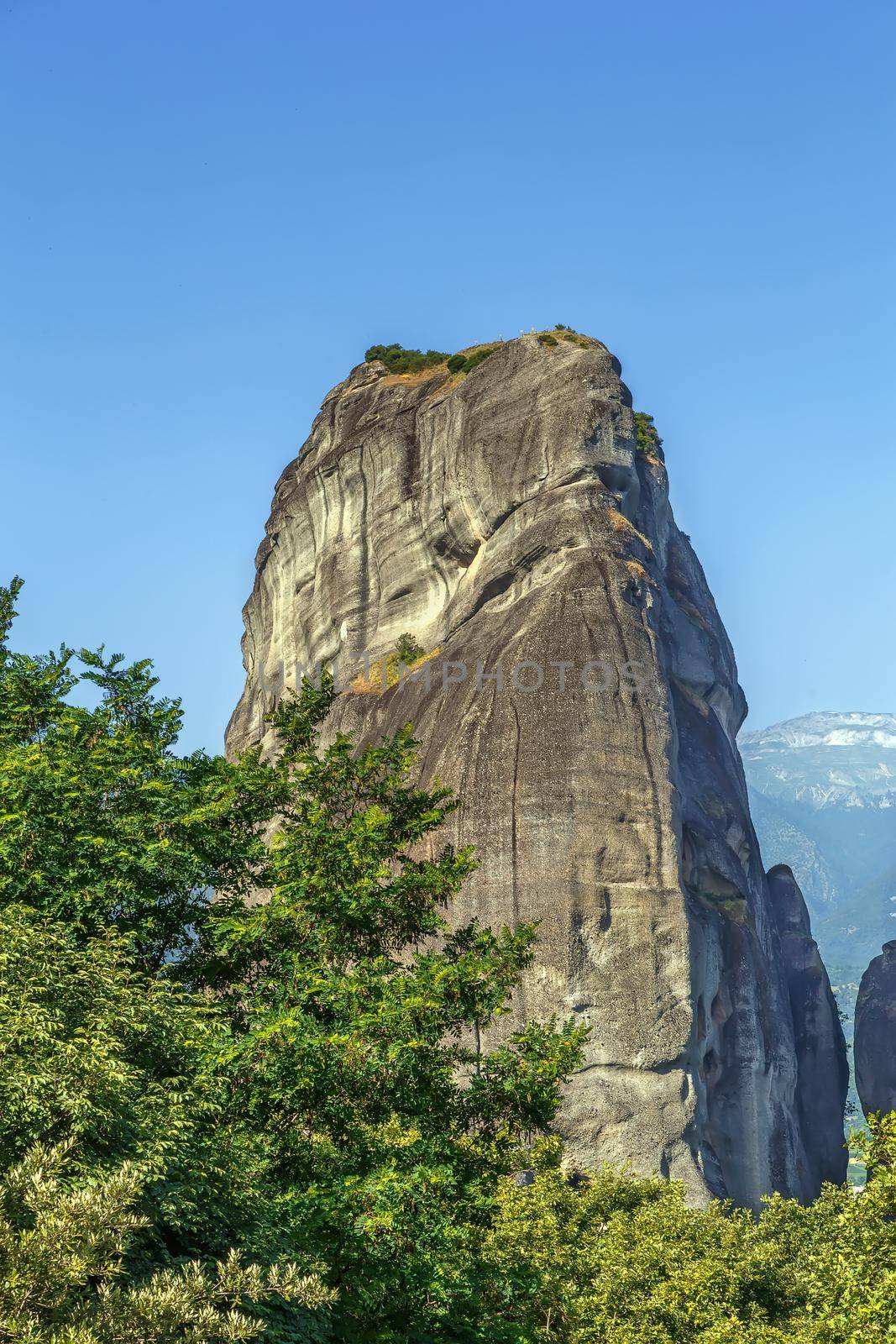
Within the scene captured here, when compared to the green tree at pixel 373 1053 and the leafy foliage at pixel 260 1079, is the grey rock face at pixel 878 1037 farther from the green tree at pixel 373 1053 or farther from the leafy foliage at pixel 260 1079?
the green tree at pixel 373 1053

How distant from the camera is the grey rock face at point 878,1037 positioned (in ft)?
294

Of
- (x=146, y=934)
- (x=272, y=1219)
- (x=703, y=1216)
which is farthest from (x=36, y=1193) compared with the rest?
(x=703, y=1216)

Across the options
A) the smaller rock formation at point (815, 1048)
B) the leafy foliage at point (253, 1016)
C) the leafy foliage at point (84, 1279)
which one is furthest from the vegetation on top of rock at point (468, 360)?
the leafy foliage at point (84, 1279)

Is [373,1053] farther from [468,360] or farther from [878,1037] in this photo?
[878,1037]

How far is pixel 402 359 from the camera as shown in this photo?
94.2m

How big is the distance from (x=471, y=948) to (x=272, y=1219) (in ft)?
26.8

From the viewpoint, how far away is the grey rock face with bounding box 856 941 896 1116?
89625mm

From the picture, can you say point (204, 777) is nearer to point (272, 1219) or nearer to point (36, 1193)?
point (272, 1219)

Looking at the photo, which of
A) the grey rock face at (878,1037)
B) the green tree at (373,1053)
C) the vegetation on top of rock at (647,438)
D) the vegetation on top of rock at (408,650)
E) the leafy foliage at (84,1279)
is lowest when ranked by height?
the leafy foliage at (84,1279)

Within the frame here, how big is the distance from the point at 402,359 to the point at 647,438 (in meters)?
18.9

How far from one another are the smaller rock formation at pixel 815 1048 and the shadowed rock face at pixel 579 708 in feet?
1.05

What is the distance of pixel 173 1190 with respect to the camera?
15258mm

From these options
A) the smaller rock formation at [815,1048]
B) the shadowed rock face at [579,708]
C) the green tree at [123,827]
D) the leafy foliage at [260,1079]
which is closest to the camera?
the leafy foliage at [260,1079]

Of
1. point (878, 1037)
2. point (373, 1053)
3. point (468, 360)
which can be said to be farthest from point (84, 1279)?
point (878, 1037)
